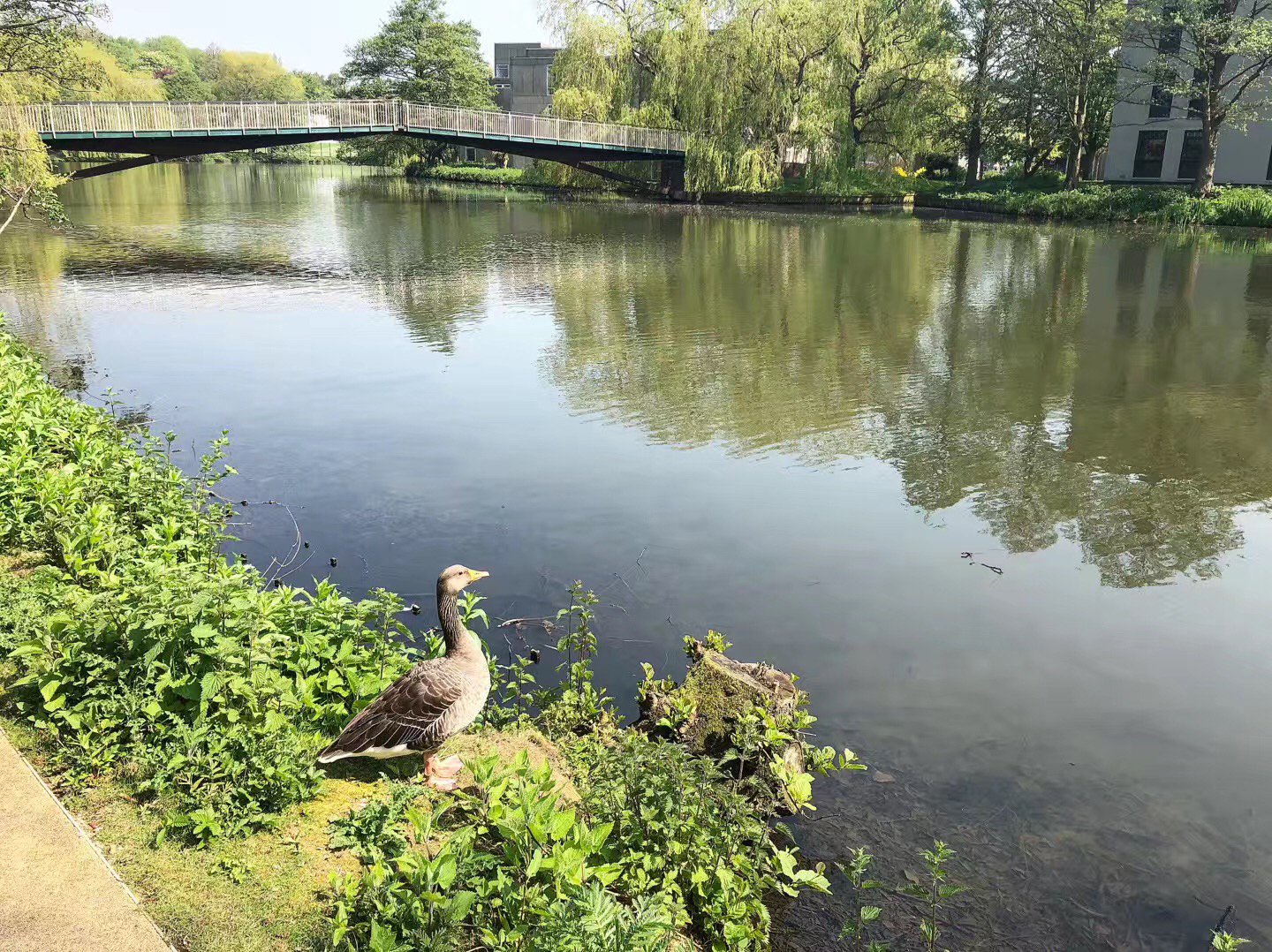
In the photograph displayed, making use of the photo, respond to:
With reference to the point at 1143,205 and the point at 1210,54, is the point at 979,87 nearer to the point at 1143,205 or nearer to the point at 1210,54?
the point at 1210,54

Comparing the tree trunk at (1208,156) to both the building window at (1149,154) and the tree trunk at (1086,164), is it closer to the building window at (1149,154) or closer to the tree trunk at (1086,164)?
the building window at (1149,154)

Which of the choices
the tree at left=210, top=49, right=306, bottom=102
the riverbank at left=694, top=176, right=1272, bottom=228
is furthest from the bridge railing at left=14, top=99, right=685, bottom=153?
the tree at left=210, top=49, right=306, bottom=102

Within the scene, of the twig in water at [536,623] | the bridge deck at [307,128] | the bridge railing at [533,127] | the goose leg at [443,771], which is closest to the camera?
the goose leg at [443,771]

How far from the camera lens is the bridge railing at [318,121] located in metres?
32.9

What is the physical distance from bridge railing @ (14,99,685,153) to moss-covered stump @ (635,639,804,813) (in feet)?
113

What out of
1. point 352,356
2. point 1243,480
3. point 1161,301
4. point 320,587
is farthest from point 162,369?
point 1161,301

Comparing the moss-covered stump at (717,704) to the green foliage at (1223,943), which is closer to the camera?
the green foliage at (1223,943)

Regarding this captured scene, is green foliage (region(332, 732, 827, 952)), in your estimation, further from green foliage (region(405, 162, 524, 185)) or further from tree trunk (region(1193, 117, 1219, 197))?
green foliage (region(405, 162, 524, 185))

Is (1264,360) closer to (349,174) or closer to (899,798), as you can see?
(899,798)

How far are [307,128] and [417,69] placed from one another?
3999cm

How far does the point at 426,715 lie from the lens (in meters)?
4.44

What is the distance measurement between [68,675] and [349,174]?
8055 centimetres

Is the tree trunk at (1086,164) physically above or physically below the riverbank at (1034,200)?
above

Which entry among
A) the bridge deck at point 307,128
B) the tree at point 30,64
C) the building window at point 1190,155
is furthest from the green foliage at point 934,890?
the building window at point 1190,155
